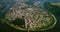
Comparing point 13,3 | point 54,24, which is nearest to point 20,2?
point 13,3

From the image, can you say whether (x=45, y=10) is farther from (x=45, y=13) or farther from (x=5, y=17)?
(x=5, y=17)

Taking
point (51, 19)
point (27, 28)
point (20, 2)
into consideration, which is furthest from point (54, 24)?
point (20, 2)

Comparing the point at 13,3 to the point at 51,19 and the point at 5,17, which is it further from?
the point at 51,19

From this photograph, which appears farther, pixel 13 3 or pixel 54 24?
pixel 13 3

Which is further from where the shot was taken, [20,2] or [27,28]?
[20,2]

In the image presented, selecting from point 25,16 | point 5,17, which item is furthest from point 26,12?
point 5,17

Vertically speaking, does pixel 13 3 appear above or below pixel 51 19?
above

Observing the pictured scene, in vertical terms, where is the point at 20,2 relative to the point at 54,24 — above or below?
above

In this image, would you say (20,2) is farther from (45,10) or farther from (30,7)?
(45,10)
